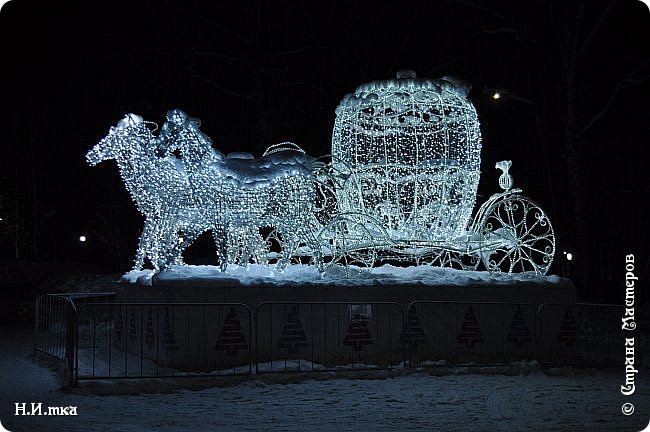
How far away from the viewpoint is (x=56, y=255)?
32.2 meters

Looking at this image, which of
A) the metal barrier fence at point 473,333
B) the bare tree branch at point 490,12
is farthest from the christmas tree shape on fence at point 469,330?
the bare tree branch at point 490,12

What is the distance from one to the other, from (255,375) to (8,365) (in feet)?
12.2

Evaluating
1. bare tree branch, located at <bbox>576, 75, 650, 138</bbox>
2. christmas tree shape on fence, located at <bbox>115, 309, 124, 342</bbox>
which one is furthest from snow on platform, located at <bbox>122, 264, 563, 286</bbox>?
bare tree branch, located at <bbox>576, 75, 650, 138</bbox>

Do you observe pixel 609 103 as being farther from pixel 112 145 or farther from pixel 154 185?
pixel 112 145

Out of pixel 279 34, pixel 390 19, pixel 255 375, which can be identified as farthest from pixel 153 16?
pixel 255 375

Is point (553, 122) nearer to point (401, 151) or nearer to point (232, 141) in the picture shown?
point (232, 141)

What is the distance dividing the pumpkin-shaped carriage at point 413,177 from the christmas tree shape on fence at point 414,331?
1.36 metres

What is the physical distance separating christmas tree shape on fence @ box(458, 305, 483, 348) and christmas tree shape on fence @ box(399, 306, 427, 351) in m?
0.56


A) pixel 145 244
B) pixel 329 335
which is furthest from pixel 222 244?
pixel 329 335

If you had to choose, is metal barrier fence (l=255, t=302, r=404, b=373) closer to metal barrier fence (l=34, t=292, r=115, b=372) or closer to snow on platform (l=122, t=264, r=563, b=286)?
snow on platform (l=122, t=264, r=563, b=286)

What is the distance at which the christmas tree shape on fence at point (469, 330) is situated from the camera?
32.8 feet

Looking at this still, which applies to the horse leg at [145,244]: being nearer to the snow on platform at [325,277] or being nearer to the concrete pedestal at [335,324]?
the snow on platform at [325,277]

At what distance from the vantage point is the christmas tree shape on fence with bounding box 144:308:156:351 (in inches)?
378

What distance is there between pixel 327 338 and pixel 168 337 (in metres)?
2.12
